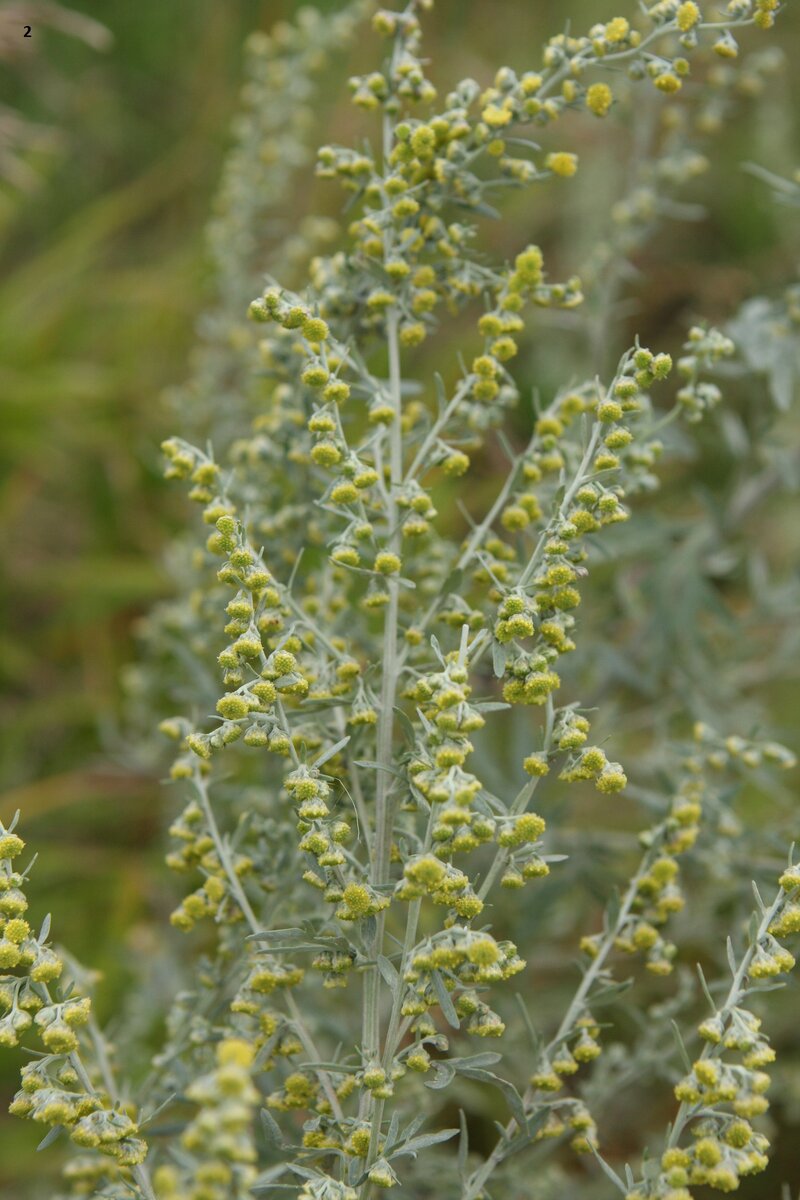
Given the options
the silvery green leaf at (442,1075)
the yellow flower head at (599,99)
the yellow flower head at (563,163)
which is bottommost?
the silvery green leaf at (442,1075)

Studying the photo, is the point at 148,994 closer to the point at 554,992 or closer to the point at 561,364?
the point at 554,992

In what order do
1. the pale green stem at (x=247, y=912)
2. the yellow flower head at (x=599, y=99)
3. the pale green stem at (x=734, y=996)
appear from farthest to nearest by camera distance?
1. the yellow flower head at (x=599, y=99)
2. the pale green stem at (x=247, y=912)
3. the pale green stem at (x=734, y=996)

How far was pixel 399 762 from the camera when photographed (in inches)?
45.3

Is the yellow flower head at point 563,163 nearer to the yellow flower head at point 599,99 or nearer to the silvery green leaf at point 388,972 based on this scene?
the yellow flower head at point 599,99

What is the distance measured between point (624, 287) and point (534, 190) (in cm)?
42

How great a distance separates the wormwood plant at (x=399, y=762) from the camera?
3.28 feet

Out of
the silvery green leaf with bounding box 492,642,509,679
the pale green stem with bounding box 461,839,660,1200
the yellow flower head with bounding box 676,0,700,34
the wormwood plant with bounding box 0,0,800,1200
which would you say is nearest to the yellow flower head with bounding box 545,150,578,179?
the wormwood plant with bounding box 0,0,800,1200

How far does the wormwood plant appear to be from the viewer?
39.3 inches

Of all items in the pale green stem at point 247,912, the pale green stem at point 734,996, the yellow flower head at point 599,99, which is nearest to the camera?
the pale green stem at point 734,996

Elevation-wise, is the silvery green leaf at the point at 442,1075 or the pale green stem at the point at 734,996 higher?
the pale green stem at the point at 734,996

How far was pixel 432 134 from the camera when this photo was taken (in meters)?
1.21

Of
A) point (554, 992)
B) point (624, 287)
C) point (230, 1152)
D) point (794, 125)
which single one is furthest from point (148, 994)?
point (794, 125)

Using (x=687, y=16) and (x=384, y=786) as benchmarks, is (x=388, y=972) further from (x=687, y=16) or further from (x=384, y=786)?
(x=687, y=16)

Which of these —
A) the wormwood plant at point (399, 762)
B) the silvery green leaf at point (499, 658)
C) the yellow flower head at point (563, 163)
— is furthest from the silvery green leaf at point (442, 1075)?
the yellow flower head at point (563, 163)
